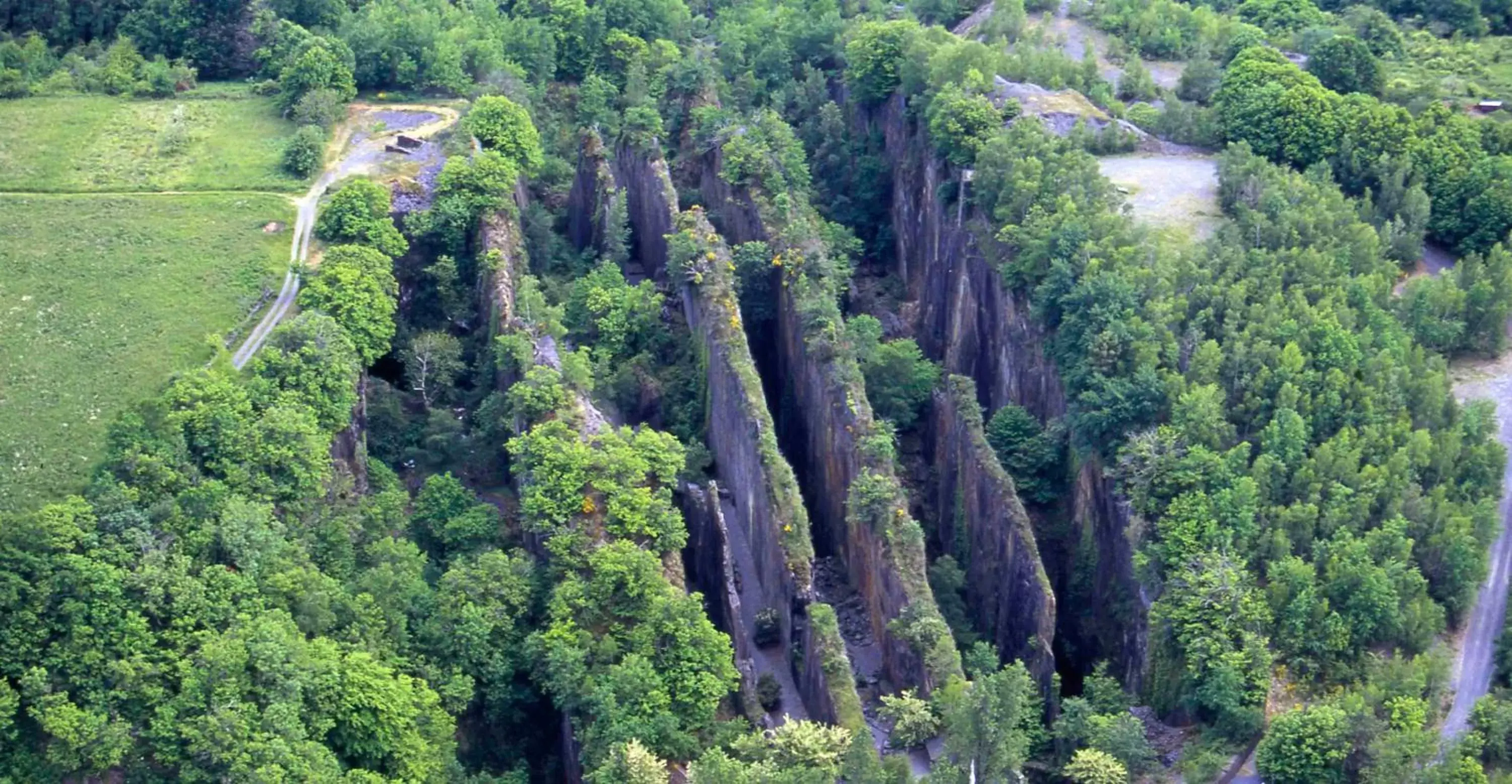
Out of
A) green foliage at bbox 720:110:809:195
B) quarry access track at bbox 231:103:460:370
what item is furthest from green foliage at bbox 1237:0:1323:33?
quarry access track at bbox 231:103:460:370

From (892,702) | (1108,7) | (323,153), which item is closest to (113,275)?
(323,153)

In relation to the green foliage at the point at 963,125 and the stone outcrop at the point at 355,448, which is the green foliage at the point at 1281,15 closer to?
the green foliage at the point at 963,125

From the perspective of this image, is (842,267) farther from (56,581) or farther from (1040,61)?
(56,581)

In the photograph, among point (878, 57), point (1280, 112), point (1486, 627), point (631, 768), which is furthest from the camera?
point (878, 57)

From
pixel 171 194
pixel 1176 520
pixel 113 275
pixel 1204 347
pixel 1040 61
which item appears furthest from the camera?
pixel 1040 61

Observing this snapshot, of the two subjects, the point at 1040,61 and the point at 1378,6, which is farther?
the point at 1378,6

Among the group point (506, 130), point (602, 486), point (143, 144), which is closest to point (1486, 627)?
point (602, 486)

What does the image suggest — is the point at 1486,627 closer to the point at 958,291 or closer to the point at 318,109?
the point at 958,291
